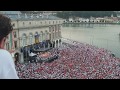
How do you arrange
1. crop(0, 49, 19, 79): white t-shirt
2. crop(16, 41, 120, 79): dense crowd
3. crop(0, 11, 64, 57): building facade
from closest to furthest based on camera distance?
crop(0, 49, 19, 79): white t-shirt
crop(0, 11, 64, 57): building facade
crop(16, 41, 120, 79): dense crowd

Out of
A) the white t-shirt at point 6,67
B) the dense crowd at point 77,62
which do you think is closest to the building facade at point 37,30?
the dense crowd at point 77,62

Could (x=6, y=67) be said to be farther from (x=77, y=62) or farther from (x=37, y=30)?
(x=77, y=62)

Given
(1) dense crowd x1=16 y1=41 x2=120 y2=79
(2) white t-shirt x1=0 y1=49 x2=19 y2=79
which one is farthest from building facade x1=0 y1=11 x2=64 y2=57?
(2) white t-shirt x1=0 y1=49 x2=19 y2=79

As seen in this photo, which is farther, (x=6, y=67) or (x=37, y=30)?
(x=37, y=30)

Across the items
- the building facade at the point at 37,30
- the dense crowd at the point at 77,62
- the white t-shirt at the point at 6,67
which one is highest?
the white t-shirt at the point at 6,67

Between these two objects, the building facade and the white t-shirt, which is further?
the building facade

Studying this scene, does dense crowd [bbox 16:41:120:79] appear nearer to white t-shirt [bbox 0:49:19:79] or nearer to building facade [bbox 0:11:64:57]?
building facade [bbox 0:11:64:57]

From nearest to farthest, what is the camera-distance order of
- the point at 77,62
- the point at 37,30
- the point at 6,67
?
the point at 6,67 → the point at 37,30 → the point at 77,62

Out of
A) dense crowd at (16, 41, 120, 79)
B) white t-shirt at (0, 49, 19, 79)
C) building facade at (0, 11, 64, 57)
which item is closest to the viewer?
white t-shirt at (0, 49, 19, 79)

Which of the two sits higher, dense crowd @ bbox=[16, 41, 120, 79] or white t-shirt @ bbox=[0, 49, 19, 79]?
white t-shirt @ bbox=[0, 49, 19, 79]

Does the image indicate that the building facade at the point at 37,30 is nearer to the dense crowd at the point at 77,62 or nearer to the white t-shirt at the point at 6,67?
the dense crowd at the point at 77,62

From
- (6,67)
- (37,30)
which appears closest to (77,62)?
(37,30)

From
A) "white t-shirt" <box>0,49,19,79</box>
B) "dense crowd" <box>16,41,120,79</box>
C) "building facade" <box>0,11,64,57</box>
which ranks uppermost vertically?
"white t-shirt" <box>0,49,19,79</box>

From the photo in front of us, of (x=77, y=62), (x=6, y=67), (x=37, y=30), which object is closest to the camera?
(x=6, y=67)
